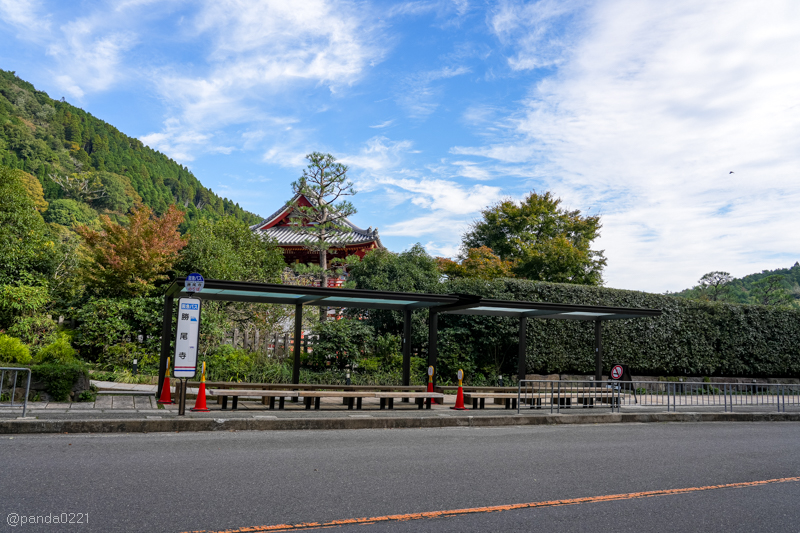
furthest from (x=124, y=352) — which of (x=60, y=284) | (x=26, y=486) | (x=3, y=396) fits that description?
(x=26, y=486)

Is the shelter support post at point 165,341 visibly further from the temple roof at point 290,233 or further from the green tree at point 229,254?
the temple roof at point 290,233

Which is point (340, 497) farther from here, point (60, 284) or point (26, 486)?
point (60, 284)

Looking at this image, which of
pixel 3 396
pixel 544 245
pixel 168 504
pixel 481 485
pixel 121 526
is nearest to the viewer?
pixel 121 526

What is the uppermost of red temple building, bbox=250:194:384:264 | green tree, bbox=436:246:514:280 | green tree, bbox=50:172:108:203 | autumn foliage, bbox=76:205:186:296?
green tree, bbox=50:172:108:203

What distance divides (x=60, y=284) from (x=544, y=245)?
22527mm

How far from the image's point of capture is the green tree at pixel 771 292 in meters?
36.3

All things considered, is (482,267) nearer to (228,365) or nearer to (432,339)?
(432,339)

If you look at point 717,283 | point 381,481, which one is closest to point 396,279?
point 381,481

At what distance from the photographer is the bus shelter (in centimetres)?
1198

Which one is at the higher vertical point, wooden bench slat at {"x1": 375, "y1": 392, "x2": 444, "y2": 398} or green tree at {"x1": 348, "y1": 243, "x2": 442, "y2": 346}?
green tree at {"x1": 348, "y1": 243, "x2": 442, "y2": 346}

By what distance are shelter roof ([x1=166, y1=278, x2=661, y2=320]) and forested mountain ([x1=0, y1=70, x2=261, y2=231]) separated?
39.1 meters

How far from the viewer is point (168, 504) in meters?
4.89

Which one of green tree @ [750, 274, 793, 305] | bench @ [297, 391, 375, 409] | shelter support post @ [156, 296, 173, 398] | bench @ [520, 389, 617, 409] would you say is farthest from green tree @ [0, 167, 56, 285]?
green tree @ [750, 274, 793, 305]

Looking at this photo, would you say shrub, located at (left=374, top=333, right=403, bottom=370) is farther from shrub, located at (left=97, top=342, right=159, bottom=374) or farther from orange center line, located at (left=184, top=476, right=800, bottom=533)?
Answer: orange center line, located at (left=184, top=476, right=800, bottom=533)
